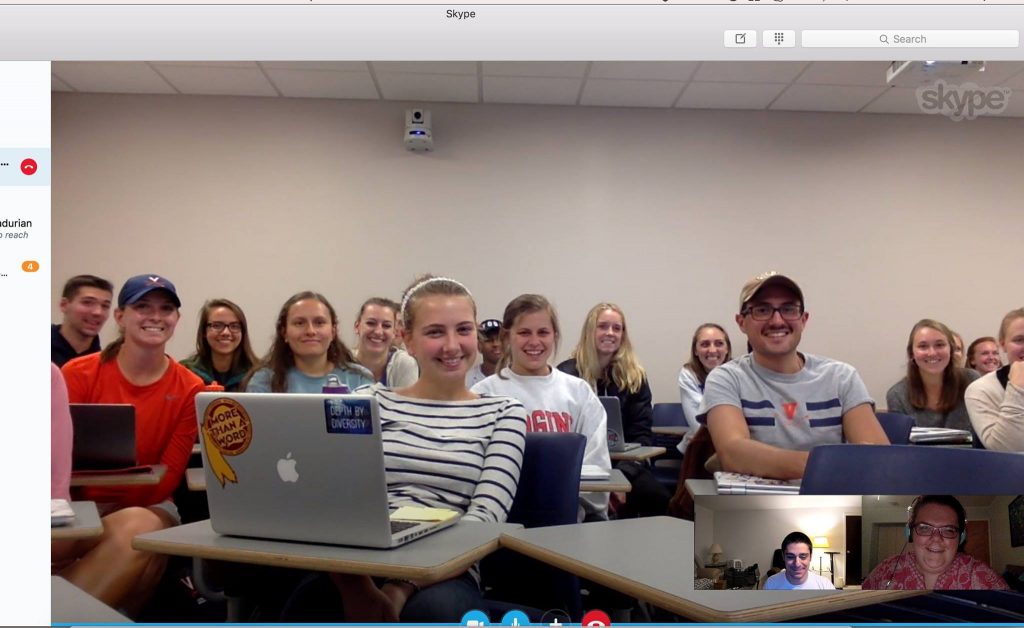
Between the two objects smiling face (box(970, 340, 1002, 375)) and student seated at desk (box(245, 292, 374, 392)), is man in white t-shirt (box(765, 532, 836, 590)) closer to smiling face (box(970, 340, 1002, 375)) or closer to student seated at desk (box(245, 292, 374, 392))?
smiling face (box(970, 340, 1002, 375))

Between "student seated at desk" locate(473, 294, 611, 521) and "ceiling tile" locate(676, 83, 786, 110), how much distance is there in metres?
0.95

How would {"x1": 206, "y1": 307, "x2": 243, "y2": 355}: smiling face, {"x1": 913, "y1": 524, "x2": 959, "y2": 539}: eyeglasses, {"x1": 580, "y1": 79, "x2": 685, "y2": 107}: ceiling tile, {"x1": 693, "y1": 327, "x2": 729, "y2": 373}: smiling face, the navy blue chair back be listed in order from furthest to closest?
1. the navy blue chair back
2. {"x1": 693, "y1": 327, "x2": 729, "y2": 373}: smiling face
3. {"x1": 206, "y1": 307, "x2": 243, "y2": 355}: smiling face
4. {"x1": 580, "y1": 79, "x2": 685, "y2": 107}: ceiling tile
5. {"x1": 913, "y1": 524, "x2": 959, "y2": 539}: eyeglasses

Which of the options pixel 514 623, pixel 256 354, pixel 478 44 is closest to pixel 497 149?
pixel 256 354

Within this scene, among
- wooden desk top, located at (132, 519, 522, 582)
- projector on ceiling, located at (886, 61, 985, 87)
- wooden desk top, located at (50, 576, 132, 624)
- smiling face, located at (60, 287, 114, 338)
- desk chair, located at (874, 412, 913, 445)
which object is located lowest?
wooden desk top, located at (50, 576, 132, 624)

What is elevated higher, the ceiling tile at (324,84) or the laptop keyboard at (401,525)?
the ceiling tile at (324,84)

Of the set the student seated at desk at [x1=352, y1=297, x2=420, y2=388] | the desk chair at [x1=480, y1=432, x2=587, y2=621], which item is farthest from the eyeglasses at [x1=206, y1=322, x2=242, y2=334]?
the desk chair at [x1=480, y1=432, x2=587, y2=621]

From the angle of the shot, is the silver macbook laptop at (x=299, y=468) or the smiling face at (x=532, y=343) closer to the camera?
the silver macbook laptop at (x=299, y=468)

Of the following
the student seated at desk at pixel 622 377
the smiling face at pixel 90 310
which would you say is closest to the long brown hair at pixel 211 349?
the smiling face at pixel 90 310

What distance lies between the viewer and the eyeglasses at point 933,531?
104cm

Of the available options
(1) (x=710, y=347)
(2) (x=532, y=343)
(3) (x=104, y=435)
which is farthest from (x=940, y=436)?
(3) (x=104, y=435)

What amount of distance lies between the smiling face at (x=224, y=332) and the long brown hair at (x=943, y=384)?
2943 mm

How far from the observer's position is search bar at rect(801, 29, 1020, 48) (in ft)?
3.27

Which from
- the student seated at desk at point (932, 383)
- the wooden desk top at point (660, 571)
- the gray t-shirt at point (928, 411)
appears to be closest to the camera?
the wooden desk top at point (660, 571)

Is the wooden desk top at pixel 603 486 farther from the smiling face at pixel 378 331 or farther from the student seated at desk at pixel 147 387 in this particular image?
the smiling face at pixel 378 331
